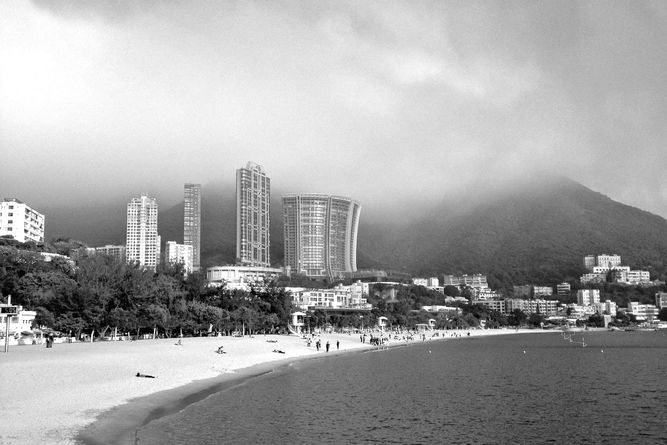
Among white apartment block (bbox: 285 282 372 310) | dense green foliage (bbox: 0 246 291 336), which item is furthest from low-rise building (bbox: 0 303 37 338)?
white apartment block (bbox: 285 282 372 310)

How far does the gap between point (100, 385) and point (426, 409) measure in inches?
600

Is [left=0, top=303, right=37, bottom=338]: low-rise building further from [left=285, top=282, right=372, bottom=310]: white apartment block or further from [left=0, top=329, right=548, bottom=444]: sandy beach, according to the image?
[left=285, top=282, right=372, bottom=310]: white apartment block

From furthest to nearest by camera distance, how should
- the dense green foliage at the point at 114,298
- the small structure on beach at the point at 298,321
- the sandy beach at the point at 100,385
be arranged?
the small structure on beach at the point at 298,321, the dense green foliage at the point at 114,298, the sandy beach at the point at 100,385

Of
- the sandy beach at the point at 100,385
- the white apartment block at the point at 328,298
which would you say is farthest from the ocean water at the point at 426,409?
the white apartment block at the point at 328,298

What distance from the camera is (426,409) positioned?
30188 mm

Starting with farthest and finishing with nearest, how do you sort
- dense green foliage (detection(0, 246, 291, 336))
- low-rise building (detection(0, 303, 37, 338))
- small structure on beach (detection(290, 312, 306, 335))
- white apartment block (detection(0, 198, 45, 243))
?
white apartment block (detection(0, 198, 45, 243)) → small structure on beach (detection(290, 312, 306, 335)) → dense green foliage (detection(0, 246, 291, 336)) → low-rise building (detection(0, 303, 37, 338))

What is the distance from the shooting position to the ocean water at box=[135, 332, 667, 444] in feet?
77.4

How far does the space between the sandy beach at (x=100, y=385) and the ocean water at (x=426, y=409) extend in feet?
4.73

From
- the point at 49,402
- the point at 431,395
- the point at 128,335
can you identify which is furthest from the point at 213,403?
the point at 128,335

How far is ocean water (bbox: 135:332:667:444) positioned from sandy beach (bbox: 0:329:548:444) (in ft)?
4.73

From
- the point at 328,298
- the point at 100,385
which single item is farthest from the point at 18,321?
the point at 328,298

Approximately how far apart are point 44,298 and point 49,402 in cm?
4421

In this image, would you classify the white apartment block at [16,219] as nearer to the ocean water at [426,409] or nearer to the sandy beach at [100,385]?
the sandy beach at [100,385]

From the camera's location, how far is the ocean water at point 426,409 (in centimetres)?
2359
